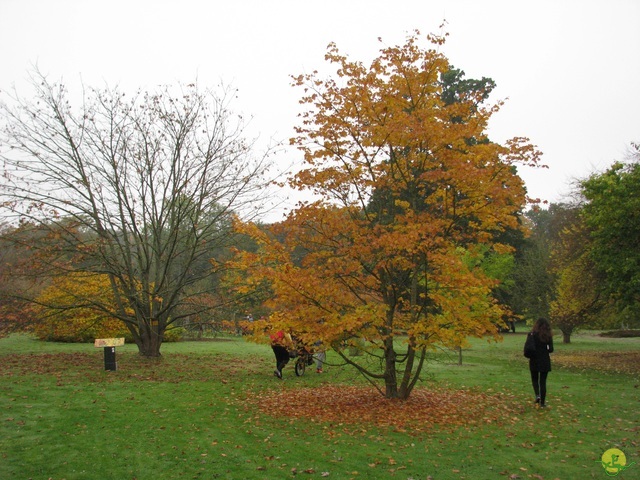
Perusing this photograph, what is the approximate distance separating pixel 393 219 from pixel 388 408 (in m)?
3.43

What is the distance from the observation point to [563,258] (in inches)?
848

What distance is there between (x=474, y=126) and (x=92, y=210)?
11.9m

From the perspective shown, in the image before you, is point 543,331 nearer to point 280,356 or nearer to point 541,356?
point 541,356

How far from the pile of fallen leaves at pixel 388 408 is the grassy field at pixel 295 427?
0.03 m

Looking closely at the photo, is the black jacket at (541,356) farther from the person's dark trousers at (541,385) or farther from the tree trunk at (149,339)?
the tree trunk at (149,339)

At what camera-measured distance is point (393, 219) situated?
996cm

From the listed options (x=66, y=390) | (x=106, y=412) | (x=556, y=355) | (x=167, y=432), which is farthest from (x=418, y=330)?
(x=556, y=355)

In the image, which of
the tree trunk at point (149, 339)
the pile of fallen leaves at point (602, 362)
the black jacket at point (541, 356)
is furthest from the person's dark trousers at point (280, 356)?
the pile of fallen leaves at point (602, 362)

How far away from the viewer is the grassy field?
6.04m

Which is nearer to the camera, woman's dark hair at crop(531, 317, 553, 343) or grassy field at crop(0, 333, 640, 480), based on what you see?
grassy field at crop(0, 333, 640, 480)

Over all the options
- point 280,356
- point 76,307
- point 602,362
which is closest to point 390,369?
point 280,356

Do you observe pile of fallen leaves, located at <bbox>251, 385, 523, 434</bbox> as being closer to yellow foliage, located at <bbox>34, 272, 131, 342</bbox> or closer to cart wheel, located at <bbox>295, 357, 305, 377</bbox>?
cart wheel, located at <bbox>295, 357, 305, 377</bbox>

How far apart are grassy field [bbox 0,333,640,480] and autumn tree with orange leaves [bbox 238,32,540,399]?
136 cm

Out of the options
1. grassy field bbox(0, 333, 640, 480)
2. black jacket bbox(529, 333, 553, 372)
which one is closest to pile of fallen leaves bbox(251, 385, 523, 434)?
grassy field bbox(0, 333, 640, 480)
